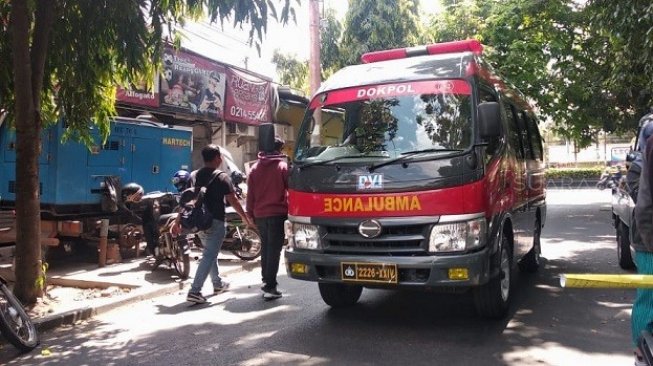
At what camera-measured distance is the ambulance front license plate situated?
4.46 metres

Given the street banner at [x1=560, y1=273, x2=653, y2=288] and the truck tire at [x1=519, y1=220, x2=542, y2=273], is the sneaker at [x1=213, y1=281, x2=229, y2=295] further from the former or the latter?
the street banner at [x1=560, y1=273, x2=653, y2=288]

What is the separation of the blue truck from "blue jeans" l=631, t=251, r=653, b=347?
7086 mm

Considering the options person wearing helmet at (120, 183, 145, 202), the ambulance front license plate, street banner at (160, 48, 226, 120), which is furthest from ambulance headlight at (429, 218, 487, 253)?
street banner at (160, 48, 226, 120)

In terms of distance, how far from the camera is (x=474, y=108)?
4828 millimetres

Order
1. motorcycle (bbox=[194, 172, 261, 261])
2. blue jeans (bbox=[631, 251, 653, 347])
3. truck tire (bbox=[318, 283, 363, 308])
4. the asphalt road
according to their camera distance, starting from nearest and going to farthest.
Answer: blue jeans (bbox=[631, 251, 653, 347]) → the asphalt road → truck tire (bbox=[318, 283, 363, 308]) → motorcycle (bbox=[194, 172, 261, 261])

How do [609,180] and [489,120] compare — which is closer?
[489,120]

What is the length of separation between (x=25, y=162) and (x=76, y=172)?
8.68 ft

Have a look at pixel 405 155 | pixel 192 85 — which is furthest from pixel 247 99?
pixel 405 155

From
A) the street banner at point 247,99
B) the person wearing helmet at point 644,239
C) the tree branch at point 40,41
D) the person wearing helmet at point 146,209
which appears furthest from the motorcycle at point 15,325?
the street banner at point 247,99

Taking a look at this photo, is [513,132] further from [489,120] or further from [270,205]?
[270,205]

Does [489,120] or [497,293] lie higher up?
[489,120]

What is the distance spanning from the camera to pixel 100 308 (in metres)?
5.96

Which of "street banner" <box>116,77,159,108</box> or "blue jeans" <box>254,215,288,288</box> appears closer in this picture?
"blue jeans" <box>254,215,288,288</box>

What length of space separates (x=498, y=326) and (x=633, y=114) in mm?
16362
